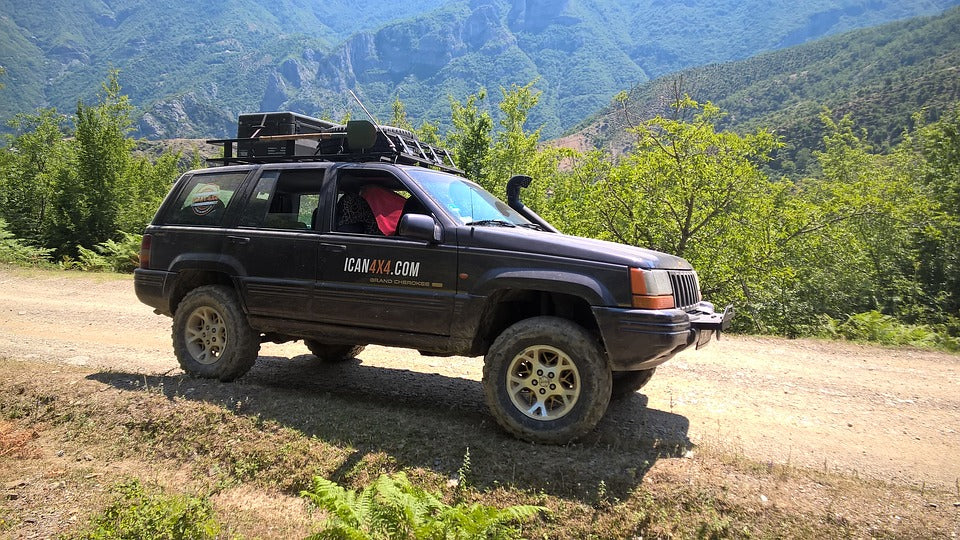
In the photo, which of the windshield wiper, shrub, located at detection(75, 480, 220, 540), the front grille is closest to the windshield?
the windshield wiper

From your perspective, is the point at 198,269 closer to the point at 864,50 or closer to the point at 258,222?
the point at 258,222

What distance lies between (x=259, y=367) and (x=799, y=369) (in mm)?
6475

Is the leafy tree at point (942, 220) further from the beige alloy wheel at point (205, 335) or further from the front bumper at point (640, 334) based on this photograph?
the beige alloy wheel at point (205, 335)

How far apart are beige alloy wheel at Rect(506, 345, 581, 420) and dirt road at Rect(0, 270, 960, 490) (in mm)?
704

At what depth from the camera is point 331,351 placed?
629 cm

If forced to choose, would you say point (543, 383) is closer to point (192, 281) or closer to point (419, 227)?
point (419, 227)

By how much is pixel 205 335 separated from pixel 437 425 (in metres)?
Answer: 2.61

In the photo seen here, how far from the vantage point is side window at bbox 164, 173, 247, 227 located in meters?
5.34

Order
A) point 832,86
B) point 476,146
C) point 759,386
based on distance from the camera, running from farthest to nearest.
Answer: point 832,86
point 476,146
point 759,386

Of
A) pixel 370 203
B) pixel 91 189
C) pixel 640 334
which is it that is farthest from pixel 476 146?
pixel 640 334

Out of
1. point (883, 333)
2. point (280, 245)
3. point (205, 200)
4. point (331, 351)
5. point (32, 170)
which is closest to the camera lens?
point (280, 245)

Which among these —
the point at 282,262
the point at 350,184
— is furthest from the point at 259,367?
the point at 350,184

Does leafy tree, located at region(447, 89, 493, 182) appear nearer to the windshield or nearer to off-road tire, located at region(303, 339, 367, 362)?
off-road tire, located at region(303, 339, 367, 362)

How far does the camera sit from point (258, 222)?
512 centimetres
